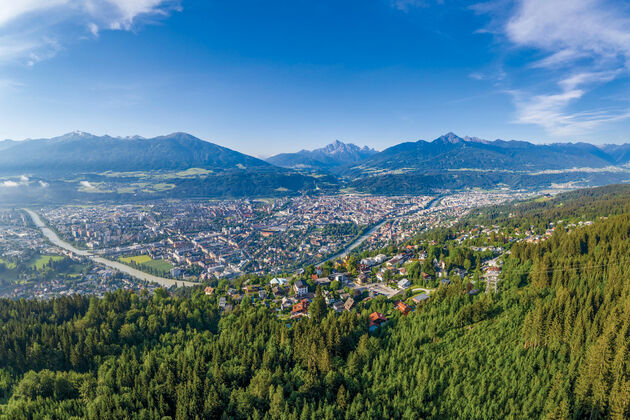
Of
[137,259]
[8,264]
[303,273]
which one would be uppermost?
[303,273]

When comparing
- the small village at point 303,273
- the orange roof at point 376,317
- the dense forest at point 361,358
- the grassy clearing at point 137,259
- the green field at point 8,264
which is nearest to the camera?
the dense forest at point 361,358

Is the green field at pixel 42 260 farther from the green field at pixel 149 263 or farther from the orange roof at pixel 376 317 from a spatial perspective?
the orange roof at pixel 376 317

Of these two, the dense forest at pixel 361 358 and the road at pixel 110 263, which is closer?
the dense forest at pixel 361 358

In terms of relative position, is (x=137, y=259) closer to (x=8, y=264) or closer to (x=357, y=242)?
(x=8, y=264)

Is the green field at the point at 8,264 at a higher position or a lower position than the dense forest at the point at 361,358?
lower

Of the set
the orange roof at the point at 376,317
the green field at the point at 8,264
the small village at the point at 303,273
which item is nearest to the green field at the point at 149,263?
the small village at the point at 303,273

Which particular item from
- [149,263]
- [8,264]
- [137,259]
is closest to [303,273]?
[149,263]

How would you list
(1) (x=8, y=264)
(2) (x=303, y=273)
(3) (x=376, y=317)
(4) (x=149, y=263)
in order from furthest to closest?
(4) (x=149, y=263), (1) (x=8, y=264), (2) (x=303, y=273), (3) (x=376, y=317)

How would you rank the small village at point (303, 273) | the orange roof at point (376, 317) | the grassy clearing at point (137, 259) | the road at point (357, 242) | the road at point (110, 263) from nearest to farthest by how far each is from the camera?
the orange roof at point (376, 317) → the small village at point (303, 273) → the road at point (110, 263) → the road at point (357, 242) → the grassy clearing at point (137, 259)
